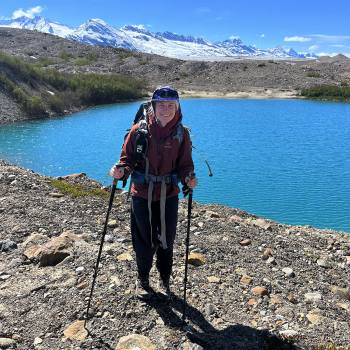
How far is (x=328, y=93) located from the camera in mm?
74812

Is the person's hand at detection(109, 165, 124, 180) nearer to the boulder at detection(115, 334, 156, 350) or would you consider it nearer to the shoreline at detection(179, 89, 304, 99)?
the boulder at detection(115, 334, 156, 350)

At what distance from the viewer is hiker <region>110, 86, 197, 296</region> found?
5.66m

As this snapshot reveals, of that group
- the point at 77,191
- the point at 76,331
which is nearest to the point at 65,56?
the point at 77,191

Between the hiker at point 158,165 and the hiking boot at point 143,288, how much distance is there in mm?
745

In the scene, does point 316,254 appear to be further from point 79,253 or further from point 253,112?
point 253,112

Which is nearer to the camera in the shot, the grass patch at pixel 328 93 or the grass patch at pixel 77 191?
the grass patch at pixel 77 191

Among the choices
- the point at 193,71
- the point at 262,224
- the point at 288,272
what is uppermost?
the point at 193,71

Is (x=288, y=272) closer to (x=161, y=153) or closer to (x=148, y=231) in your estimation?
(x=148, y=231)

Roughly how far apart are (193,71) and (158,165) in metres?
88.0

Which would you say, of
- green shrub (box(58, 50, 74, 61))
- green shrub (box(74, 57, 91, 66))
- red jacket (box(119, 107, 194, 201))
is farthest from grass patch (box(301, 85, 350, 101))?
red jacket (box(119, 107, 194, 201))

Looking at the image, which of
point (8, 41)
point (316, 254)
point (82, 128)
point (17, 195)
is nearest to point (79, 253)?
point (17, 195)

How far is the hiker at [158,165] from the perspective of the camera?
5660 millimetres

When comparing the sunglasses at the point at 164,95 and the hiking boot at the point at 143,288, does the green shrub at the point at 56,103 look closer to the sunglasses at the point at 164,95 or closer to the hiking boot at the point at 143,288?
the hiking boot at the point at 143,288

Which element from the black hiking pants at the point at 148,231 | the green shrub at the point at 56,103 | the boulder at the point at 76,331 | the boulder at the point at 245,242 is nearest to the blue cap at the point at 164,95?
the black hiking pants at the point at 148,231
